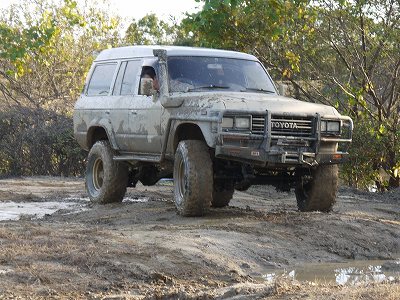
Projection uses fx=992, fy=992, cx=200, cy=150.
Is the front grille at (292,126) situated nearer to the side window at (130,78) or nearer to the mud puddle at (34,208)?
the side window at (130,78)

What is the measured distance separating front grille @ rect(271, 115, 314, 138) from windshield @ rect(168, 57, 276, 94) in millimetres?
1176

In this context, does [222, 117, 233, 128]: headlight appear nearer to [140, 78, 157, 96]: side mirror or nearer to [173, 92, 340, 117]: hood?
[173, 92, 340, 117]: hood

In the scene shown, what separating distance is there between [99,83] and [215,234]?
475cm

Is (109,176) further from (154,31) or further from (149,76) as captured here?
(154,31)

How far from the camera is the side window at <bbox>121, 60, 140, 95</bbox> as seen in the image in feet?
42.9

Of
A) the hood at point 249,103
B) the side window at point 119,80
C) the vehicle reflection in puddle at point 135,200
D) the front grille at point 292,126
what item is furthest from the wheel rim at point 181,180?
the vehicle reflection in puddle at point 135,200

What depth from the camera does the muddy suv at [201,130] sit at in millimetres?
11109

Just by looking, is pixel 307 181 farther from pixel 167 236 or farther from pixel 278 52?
pixel 278 52

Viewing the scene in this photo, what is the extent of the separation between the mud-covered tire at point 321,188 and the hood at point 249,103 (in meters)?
0.79

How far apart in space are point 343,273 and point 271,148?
221 centimetres

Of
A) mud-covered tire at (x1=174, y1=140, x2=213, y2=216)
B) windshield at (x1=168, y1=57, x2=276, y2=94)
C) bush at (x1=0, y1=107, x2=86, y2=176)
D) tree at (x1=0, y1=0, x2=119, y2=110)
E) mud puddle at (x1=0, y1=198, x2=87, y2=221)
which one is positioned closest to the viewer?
mud-covered tire at (x1=174, y1=140, x2=213, y2=216)

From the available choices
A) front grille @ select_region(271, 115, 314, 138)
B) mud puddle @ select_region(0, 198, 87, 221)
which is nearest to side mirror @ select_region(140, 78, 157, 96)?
front grille @ select_region(271, 115, 314, 138)

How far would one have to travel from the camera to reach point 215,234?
10.1m

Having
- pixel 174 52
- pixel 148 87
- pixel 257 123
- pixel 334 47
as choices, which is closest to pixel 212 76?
pixel 174 52
